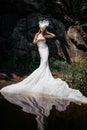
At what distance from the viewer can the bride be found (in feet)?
30.2

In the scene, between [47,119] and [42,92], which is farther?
[42,92]

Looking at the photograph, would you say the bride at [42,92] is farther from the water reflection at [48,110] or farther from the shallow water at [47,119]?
the shallow water at [47,119]

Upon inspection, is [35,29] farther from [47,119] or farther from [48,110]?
[47,119]

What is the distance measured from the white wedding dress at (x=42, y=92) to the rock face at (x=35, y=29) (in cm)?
643

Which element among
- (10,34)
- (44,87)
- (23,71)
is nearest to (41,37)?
(44,87)

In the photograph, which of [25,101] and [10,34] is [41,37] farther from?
[10,34]

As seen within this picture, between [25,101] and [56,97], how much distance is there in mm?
1332

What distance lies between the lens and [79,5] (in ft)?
65.4

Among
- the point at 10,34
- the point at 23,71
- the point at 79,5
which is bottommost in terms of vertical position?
the point at 23,71

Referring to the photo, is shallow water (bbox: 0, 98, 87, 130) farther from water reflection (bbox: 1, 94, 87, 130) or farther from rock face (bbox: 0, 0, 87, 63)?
rock face (bbox: 0, 0, 87, 63)

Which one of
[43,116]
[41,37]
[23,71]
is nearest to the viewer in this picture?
[43,116]

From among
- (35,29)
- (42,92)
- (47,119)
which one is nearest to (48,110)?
(47,119)

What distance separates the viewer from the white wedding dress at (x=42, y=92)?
9164mm

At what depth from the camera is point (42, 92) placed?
34.5 feet
